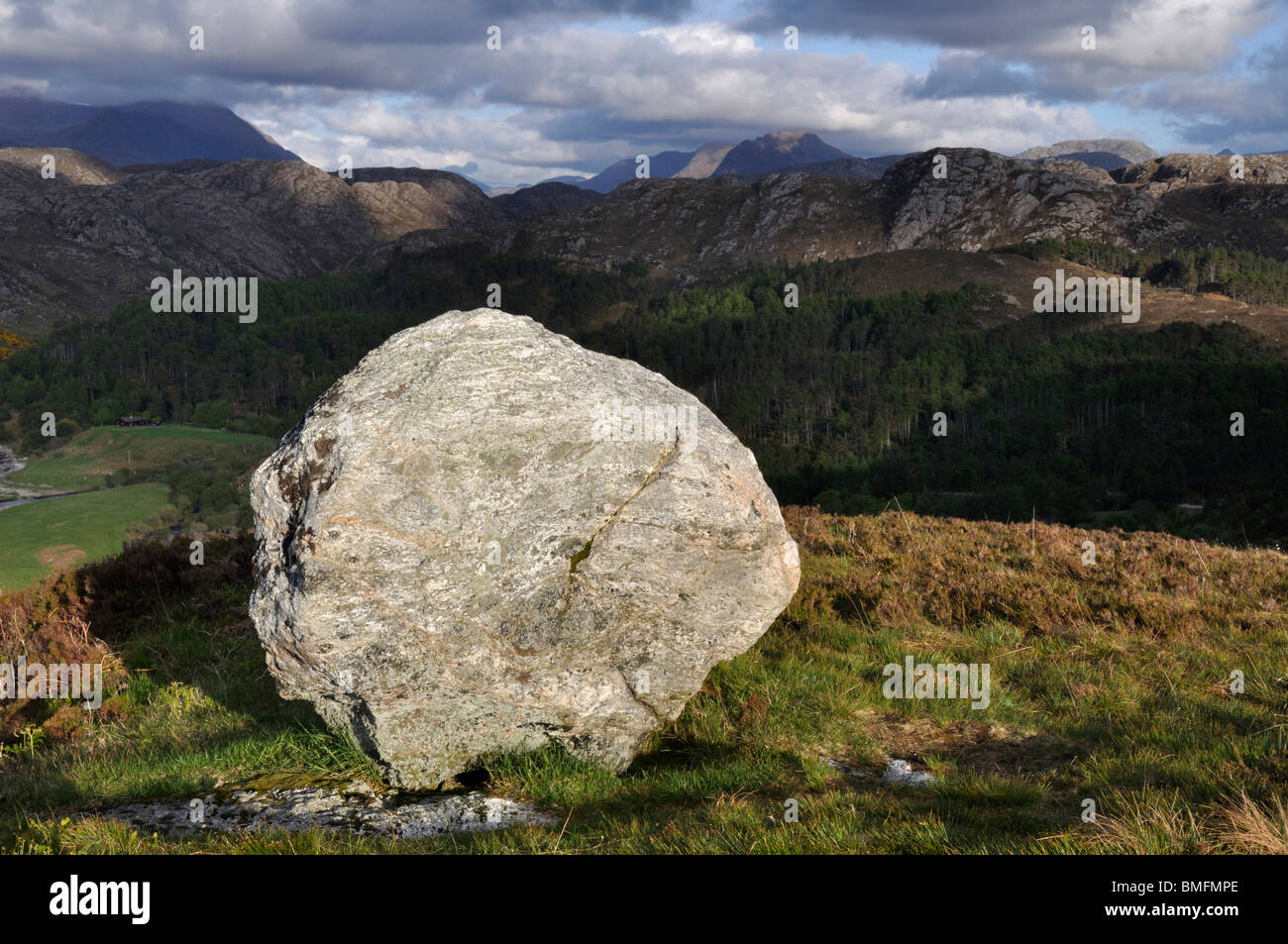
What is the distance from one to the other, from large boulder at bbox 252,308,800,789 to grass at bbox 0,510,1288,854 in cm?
62

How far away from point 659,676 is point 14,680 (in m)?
8.52

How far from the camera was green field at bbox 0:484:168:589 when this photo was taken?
36.5 m

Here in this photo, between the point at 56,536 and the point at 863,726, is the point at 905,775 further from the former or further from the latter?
the point at 56,536

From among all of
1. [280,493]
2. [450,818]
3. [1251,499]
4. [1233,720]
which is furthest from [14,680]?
[1251,499]

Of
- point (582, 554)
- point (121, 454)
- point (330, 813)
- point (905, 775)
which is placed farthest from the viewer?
point (121, 454)

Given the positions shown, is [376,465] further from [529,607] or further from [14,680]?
[14,680]

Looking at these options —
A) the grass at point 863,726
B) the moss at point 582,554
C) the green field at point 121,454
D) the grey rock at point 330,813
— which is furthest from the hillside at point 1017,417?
the grey rock at point 330,813

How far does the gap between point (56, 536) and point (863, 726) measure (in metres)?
53.1

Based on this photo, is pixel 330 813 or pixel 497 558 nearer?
pixel 330 813

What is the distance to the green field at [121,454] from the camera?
431 feet

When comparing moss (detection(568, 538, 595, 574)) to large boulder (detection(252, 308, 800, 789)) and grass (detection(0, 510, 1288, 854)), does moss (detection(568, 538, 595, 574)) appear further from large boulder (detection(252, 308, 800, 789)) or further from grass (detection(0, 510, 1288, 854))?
grass (detection(0, 510, 1288, 854))

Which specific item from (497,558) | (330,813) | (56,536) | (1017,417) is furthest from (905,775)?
(1017,417)

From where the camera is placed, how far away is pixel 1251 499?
292 ft

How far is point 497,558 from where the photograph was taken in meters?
6.89
